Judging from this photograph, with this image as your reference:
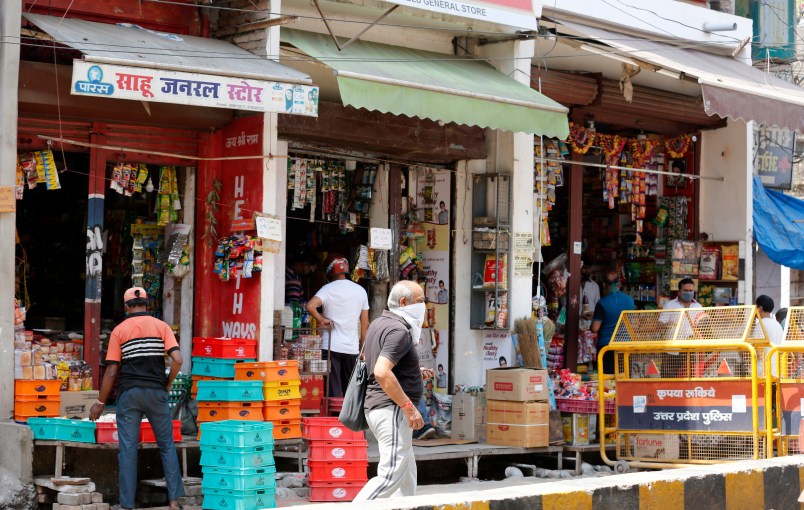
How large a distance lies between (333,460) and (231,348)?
1.54 metres

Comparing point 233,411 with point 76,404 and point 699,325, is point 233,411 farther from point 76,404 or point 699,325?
point 699,325

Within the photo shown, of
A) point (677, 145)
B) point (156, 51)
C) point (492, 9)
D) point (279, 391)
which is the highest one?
point (492, 9)

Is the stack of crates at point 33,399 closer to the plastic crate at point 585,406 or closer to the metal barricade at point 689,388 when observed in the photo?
the metal barricade at point 689,388

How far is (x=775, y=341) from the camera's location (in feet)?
41.3

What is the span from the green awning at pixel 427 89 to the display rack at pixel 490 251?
1367 mm

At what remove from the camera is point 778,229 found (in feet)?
58.3

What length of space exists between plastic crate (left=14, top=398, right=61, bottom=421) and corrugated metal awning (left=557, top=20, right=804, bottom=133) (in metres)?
6.81

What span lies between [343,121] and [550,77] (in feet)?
10.9

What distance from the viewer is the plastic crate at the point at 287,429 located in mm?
10383

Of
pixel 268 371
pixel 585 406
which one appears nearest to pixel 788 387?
pixel 585 406

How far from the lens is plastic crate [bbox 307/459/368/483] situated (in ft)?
32.4

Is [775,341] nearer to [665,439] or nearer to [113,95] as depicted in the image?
[665,439]

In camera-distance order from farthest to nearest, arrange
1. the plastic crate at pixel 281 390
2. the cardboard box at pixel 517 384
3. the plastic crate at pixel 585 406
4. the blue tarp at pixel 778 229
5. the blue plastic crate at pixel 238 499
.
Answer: the blue tarp at pixel 778 229
the plastic crate at pixel 585 406
the cardboard box at pixel 517 384
the plastic crate at pixel 281 390
the blue plastic crate at pixel 238 499

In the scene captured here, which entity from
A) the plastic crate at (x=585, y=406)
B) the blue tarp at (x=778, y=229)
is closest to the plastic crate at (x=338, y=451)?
the plastic crate at (x=585, y=406)
